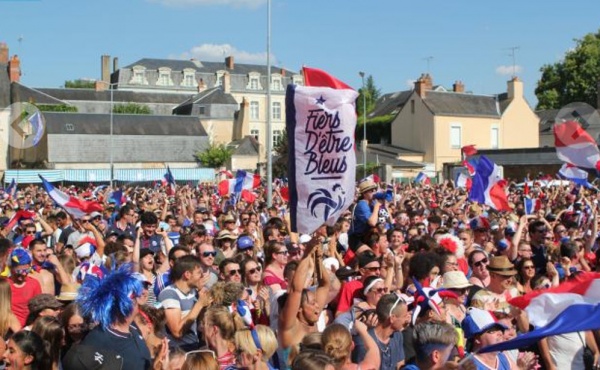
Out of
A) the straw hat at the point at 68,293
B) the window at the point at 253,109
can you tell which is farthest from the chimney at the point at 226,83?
the straw hat at the point at 68,293

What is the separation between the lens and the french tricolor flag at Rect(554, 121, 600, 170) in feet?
49.6

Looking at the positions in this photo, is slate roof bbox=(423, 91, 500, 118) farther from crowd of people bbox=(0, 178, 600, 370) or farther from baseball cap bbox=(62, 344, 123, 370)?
baseball cap bbox=(62, 344, 123, 370)

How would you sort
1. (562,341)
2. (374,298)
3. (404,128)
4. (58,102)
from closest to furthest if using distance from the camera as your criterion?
1. (562,341)
2. (374,298)
3. (404,128)
4. (58,102)

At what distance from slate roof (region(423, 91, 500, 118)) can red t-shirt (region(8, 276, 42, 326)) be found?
53917mm

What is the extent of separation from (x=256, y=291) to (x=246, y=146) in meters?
64.6

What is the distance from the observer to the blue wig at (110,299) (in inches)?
201

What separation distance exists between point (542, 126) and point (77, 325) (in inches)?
2669

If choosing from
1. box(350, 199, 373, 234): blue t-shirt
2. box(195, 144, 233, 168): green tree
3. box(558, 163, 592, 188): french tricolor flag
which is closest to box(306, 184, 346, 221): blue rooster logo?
box(350, 199, 373, 234): blue t-shirt

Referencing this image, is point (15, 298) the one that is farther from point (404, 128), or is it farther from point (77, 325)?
point (404, 128)

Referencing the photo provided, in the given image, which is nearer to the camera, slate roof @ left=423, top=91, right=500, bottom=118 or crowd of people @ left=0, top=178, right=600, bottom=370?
crowd of people @ left=0, top=178, right=600, bottom=370

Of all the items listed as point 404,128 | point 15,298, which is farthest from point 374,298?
point 404,128

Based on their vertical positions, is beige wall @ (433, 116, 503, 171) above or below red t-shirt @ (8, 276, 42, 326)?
above

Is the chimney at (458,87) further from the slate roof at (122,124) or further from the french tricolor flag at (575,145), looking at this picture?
the french tricolor flag at (575,145)

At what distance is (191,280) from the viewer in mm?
6734
